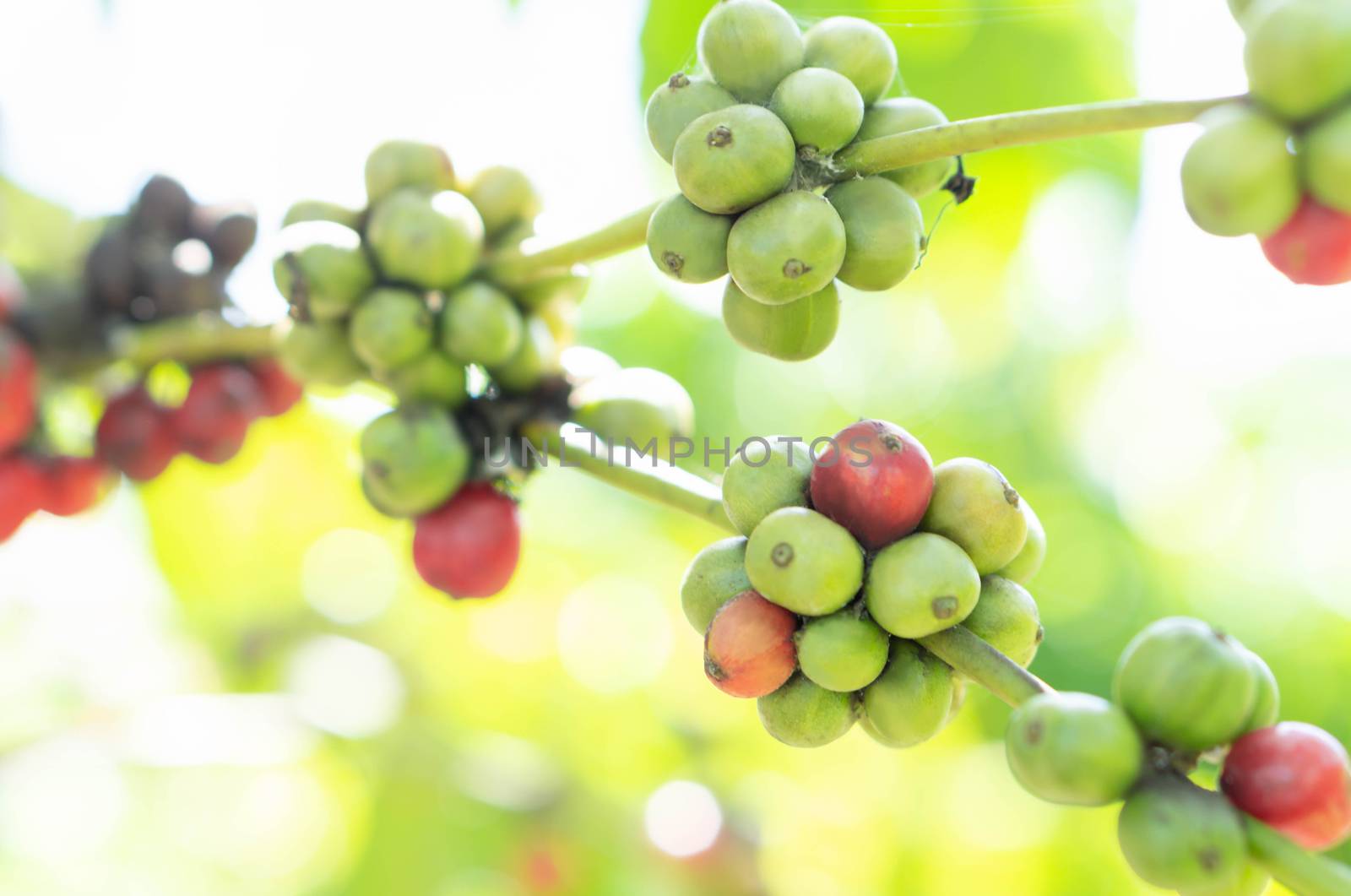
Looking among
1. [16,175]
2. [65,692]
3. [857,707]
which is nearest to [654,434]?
[857,707]

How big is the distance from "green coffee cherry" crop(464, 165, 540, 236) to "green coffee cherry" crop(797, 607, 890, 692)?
1.68 m

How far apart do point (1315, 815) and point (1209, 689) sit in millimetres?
260

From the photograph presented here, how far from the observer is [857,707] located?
2367 mm

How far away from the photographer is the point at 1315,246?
1939 millimetres

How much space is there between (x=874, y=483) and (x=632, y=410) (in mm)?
1205

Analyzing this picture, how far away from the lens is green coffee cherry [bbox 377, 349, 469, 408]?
10.4 ft

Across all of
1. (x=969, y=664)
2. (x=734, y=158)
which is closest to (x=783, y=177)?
(x=734, y=158)

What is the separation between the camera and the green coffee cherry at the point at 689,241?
2436mm

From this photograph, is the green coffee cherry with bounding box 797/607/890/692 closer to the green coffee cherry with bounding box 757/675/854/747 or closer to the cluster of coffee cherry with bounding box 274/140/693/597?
the green coffee cherry with bounding box 757/675/854/747

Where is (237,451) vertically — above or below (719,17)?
below

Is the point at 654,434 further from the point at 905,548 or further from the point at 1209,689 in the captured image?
the point at 1209,689

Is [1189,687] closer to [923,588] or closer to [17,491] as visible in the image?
[923,588]

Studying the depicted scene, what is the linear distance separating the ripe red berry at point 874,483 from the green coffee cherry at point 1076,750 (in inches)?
19.4

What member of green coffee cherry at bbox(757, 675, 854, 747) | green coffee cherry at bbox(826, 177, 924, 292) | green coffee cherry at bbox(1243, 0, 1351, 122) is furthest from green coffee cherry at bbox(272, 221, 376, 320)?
green coffee cherry at bbox(1243, 0, 1351, 122)
